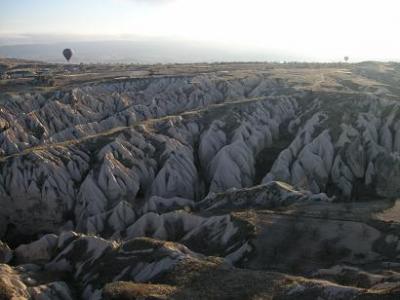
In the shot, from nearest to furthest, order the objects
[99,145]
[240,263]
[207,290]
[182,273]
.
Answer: [207,290] < [182,273] < [240,263] < [99,145]

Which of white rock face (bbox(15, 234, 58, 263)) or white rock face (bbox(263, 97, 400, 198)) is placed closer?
white rock face (bbox(15, 234, 58, 263))

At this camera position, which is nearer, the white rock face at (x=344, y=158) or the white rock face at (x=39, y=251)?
the white rock face at (x=39, y=251)

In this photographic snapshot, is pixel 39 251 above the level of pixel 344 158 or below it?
below

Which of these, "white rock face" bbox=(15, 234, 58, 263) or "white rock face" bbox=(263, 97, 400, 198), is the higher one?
"white rock face" bbox=(263, 97, 400, 198)

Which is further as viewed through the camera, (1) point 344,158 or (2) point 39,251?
(1) point 344,158

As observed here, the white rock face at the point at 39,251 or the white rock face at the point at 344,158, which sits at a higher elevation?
the white rock face at the point at 344,158

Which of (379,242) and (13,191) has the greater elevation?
(379,242)

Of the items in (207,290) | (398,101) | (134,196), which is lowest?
(134,196)

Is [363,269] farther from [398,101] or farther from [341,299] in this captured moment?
[398,101]

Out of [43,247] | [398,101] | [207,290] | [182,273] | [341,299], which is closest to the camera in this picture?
[341,299]

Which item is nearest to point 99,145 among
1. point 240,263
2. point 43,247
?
point 43,247

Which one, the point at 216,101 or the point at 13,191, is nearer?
the point at 13,191
